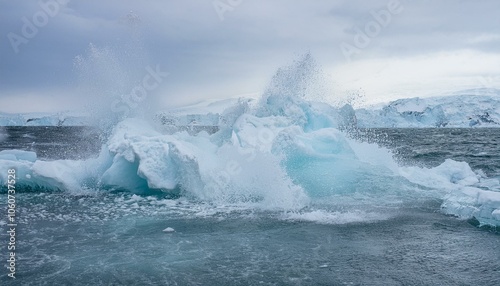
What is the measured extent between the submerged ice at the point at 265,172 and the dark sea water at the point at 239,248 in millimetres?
1121

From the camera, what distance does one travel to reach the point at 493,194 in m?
10.5

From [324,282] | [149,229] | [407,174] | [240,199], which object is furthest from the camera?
[407,174]

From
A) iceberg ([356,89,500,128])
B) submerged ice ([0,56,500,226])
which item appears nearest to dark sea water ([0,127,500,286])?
submerged ice ([0,56,500,226])

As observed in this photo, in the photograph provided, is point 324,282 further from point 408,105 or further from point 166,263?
point 408,105

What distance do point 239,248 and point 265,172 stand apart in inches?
198

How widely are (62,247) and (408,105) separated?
172 meters

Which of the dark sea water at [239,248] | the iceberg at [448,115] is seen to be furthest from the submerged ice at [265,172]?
the iceberg at [448,115]

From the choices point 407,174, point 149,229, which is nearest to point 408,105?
point 407,174

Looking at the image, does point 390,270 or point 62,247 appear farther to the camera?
point 62,247

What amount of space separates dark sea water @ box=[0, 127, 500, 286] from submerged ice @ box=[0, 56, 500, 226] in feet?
3.68

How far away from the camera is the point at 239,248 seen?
8.08 meters

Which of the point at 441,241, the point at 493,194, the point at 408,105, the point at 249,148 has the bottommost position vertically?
the point at 441,241

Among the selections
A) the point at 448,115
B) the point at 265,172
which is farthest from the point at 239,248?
the point at 448,115

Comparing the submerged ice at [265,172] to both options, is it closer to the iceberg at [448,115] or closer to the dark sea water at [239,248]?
the dark sea water at [239,248]
